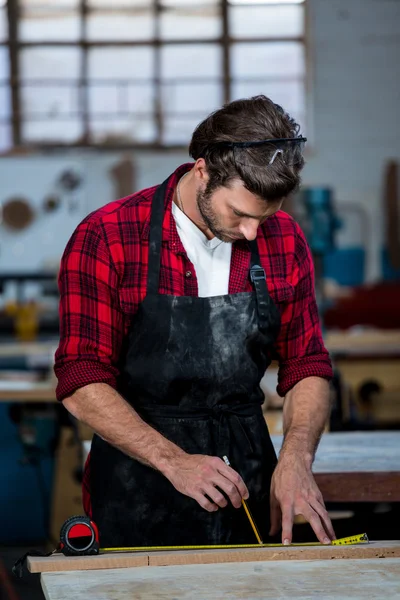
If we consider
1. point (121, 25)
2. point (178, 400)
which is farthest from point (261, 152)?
point (121, 25)

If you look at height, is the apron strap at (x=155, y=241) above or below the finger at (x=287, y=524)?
above

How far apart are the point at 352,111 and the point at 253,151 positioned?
8255 millimetres

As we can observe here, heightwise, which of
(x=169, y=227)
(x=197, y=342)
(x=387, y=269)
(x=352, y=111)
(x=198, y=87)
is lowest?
(x=387, y=269)

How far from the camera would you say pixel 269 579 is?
139 cm

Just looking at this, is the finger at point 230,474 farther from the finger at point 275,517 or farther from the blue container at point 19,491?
the blue container at point 19,491

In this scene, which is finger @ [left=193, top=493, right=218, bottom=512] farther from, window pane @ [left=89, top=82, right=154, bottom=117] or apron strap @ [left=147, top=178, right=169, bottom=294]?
window pane @ [left=89, top=82, right=154, bottom=117]

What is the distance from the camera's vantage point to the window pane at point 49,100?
9.62 m

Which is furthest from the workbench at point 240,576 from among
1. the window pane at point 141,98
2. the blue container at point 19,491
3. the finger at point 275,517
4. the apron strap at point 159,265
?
the window pane at point 141,98

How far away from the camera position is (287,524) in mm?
1748

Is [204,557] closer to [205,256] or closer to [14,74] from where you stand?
[205,256]

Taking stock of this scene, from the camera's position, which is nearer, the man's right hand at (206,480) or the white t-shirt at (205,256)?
the man's right hand at (206,480)

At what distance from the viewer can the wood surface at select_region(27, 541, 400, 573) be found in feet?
4.75

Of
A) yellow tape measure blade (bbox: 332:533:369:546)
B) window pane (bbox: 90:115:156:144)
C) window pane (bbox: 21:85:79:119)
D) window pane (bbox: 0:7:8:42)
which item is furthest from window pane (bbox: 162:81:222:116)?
yellow tape measure blade (bbox: 332:533:369:546)

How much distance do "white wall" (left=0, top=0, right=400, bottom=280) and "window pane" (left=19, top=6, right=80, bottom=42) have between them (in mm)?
1242
